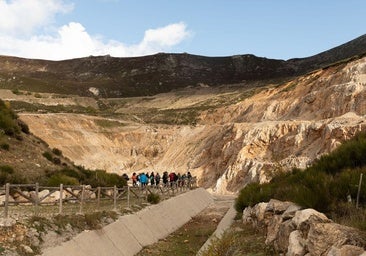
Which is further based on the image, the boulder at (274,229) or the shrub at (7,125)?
the shrub at (7,125)

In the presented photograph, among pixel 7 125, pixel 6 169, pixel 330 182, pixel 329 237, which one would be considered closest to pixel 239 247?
pixel 330 182

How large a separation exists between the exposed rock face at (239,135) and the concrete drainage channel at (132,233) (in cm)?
718

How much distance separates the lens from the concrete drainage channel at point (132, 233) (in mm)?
14312

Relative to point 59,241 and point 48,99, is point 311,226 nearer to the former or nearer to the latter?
point 59,241

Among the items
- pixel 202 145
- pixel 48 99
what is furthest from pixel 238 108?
pixel 48 99

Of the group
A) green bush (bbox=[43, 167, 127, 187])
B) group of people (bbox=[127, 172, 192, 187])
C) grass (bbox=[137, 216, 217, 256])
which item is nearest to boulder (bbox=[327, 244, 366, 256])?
grass (bbox=[137, 216, 217, 256])

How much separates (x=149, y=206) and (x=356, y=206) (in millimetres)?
15341

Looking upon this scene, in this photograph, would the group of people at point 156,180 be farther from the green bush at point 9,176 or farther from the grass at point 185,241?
the green bush at point 9,176

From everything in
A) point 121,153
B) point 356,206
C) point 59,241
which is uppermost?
point 356,206

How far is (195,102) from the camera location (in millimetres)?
118562

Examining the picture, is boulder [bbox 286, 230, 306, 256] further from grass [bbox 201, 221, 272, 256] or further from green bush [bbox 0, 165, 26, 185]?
green bush [bbox 0, 165, 26, 185]

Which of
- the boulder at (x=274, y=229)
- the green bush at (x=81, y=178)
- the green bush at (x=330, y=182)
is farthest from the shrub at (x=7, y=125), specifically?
the boulder at (x=274, y=229)

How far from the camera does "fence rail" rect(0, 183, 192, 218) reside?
15.0 meters

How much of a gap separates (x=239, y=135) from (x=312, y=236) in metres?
51.3
